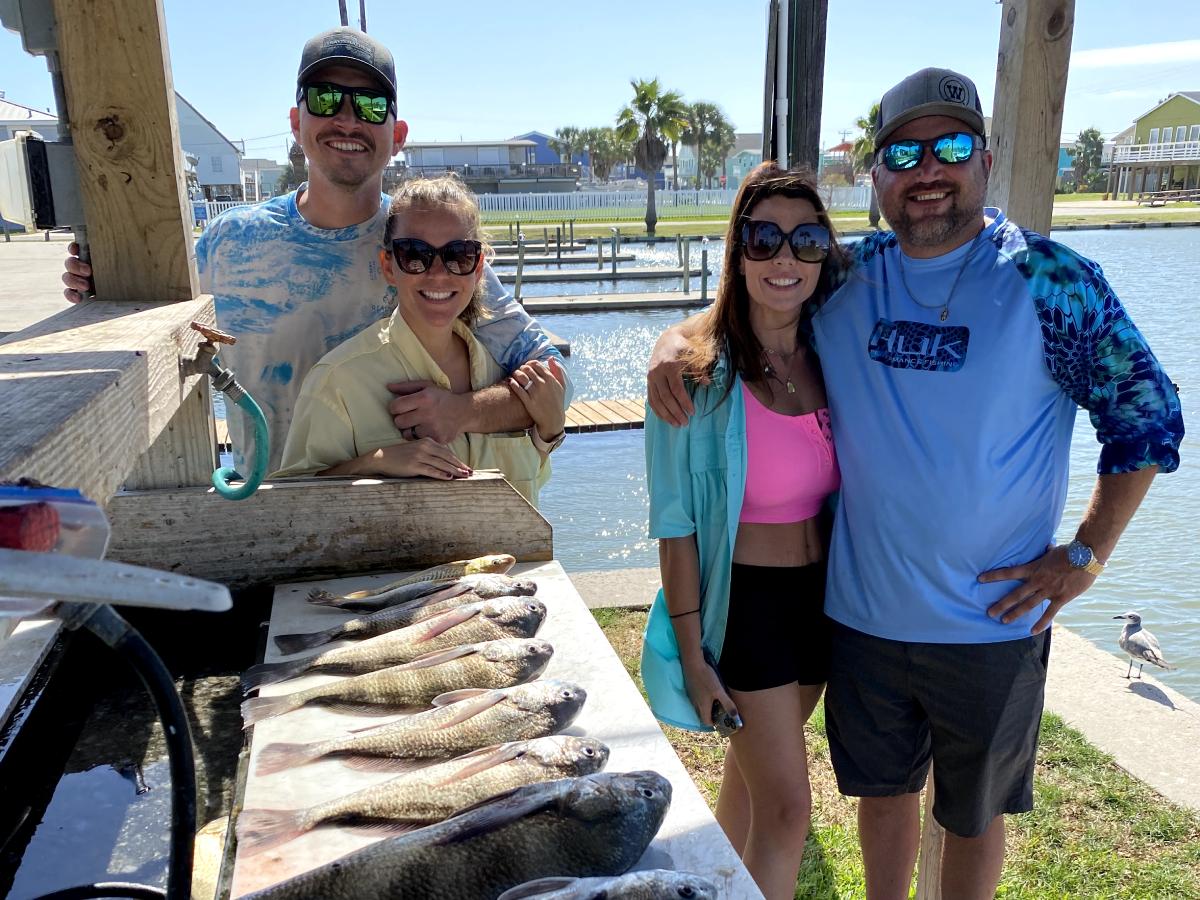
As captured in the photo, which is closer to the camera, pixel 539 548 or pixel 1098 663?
pixel 539 548

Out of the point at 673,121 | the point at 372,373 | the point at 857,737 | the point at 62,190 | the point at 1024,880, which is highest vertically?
the point at 673,121

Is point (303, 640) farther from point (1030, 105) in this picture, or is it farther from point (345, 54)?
point (1030, 105)

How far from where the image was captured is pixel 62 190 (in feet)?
7.82

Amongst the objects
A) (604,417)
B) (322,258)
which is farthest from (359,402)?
(604,417)

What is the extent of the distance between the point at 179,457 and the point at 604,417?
764cm

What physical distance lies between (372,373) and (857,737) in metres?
1.83

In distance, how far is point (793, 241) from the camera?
269 centimetres

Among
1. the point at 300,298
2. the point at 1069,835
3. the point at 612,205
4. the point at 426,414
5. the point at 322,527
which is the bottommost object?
the point at 1069,835

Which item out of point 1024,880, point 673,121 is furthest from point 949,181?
→ point 673,121

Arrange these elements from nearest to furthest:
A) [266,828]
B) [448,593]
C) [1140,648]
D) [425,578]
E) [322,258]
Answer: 1. [266,828]
2. [448,593]
3. [425,578]
4. [322,258]
5. [1140,648]

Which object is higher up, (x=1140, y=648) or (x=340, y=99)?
(x=340, y=99)

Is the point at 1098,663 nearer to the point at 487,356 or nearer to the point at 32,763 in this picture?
the point at 487,356

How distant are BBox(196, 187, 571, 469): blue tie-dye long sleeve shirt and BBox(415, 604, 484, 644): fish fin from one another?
3.75ft

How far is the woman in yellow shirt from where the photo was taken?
112 inches
